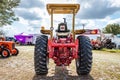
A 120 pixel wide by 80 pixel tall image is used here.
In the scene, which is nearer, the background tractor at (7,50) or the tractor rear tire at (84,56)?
the tractor rear tire at (84,56)

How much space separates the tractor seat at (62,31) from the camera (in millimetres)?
12477

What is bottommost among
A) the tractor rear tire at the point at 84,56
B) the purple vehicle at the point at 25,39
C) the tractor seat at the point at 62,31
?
the purple vehicle at the point at 25,39

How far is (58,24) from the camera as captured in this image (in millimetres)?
12656

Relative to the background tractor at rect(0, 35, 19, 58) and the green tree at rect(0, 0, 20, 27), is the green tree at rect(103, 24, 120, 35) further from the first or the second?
the background tractor at rect(0, 35, 19, 58)

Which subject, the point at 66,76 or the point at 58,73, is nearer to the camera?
the point at 66,76

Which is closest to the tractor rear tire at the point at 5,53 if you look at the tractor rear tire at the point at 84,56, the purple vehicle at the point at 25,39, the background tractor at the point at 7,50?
the background tractor at the point at 7,50

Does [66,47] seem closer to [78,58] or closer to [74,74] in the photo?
[78,58]

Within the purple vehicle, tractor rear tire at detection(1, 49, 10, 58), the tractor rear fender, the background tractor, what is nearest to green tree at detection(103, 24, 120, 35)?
the purple vehicle

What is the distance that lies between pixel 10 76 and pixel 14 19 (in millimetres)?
30546

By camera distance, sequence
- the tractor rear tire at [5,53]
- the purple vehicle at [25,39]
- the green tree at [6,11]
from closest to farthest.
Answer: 1. the tractor rear tire at [5,53]
2. the green tree at [6,11]
3. the purple vehicle at [25,39]

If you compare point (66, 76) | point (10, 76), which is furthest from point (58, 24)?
point (10, 76)

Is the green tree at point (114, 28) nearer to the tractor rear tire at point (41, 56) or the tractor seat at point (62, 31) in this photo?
the tractor seat at point (62, 31)

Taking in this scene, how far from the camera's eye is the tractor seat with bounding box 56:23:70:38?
12477mm

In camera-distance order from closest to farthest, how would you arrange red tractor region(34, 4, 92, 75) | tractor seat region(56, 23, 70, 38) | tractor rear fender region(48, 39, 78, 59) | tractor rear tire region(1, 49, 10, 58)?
tractor rear fender region(48, 39, 78, 59) < red tractor region(34, 4, 92, 75) < tractor seat region(56, 23, 70, 38) < tractor rear tire region(1, 49, 10, 58)
